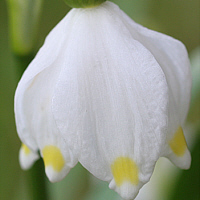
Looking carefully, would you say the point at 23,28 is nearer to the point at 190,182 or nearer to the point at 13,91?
the point at 190,182

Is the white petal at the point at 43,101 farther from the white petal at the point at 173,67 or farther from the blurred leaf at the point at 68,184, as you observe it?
the blurred leaf at the point at 68,184

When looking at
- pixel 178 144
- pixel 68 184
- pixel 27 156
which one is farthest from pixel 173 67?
pixel 68 184

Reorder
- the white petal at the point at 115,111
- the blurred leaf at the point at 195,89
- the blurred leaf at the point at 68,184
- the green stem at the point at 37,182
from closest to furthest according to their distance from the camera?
1. the white petal at the point at 115,111
2. the green stem at the point at 37,182
3. the blurred leaf at the point at 195,89
4. the blurred leaf at the point at 68,184

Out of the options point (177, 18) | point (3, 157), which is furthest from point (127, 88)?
point (177, 18)

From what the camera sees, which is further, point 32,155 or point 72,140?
point 32,155

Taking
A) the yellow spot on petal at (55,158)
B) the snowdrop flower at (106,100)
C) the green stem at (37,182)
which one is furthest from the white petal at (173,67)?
the green stem at (37,182)

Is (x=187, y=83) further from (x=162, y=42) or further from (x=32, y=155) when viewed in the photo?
(x=32, y=155)
